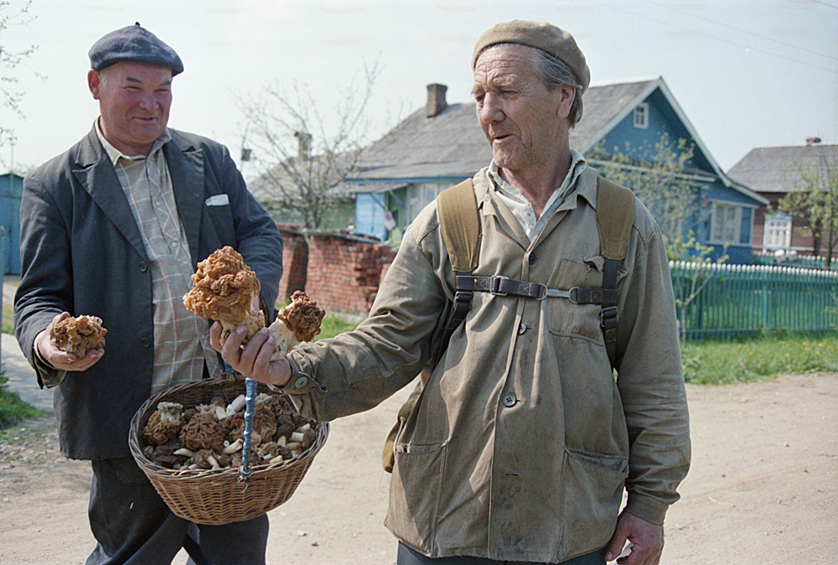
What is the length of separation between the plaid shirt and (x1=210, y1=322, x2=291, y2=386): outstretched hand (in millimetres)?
835

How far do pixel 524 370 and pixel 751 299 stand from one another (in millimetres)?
11796

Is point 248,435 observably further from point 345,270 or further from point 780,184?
point 780,184

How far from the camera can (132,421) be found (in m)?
2.38

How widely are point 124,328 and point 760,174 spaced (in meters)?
39.5

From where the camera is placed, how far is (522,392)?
6.36ft

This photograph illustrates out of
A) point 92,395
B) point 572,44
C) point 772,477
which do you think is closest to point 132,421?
point 92,395

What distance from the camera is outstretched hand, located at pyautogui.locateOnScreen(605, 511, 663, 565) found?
2.07m

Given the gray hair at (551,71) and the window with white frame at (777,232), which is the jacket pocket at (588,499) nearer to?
the gray hair at (551,71)

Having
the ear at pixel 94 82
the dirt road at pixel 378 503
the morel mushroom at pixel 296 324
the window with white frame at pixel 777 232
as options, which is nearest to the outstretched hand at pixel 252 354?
the morel mushroom at pixel 296 324

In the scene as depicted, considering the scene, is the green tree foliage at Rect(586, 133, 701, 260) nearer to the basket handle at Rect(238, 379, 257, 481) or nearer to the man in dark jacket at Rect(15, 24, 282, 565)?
the man in dark jacket at Rect(15, 24, 282, 565)

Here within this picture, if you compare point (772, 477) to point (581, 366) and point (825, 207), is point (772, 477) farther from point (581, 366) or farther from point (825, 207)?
point (825, 207)

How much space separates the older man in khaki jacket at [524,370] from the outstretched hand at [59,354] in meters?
0.67

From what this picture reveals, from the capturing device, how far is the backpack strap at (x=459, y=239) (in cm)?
207

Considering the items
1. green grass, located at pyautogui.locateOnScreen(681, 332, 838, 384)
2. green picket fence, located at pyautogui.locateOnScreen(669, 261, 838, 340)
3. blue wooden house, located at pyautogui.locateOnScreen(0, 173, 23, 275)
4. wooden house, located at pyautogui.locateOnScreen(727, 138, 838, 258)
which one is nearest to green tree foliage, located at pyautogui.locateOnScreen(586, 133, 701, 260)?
green picket fence, located at pyautogui.locateOnScreen(669, 261, 838, 340)
